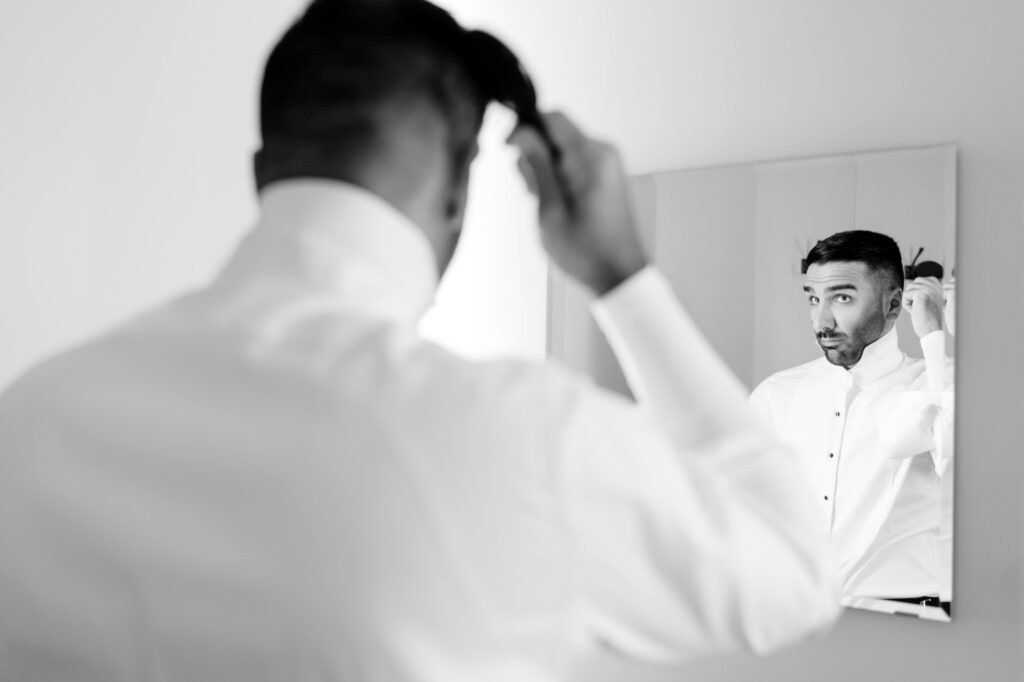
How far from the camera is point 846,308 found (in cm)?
187

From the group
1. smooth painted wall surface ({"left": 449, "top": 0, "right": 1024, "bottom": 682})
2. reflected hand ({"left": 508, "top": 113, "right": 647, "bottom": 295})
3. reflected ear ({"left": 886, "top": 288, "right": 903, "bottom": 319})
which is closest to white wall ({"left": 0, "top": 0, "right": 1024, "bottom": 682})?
smooth painted wall surface ({"left": 449, "top": 0, "right": 1024, "bottom": 682})

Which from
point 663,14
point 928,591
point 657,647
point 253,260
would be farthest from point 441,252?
point 663,14

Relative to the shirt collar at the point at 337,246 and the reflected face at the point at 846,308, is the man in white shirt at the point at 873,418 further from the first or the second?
the shirt collar at the point at 337,246

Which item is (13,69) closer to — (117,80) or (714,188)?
(117,80)

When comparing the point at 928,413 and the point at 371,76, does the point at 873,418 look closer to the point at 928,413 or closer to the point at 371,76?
the point at 928,413

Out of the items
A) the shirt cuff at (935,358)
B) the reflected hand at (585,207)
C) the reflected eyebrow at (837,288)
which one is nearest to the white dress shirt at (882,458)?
the shirt cuff at (935,358)

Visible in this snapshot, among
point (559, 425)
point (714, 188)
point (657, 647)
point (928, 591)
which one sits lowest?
point (928, 591)

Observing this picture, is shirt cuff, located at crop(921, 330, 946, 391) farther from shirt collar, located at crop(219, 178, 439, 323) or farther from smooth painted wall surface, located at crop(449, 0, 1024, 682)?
shirt collar, located at crop(219, 178, 439, 323)

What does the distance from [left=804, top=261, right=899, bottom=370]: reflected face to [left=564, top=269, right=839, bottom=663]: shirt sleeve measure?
1.41 m

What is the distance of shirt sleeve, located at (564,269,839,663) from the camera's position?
430 millimetres

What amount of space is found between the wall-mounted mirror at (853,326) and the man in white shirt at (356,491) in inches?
54.7

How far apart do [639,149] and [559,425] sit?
189 cm

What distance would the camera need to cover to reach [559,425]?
0.43 metres

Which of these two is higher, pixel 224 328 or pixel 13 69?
pixel 13 69
